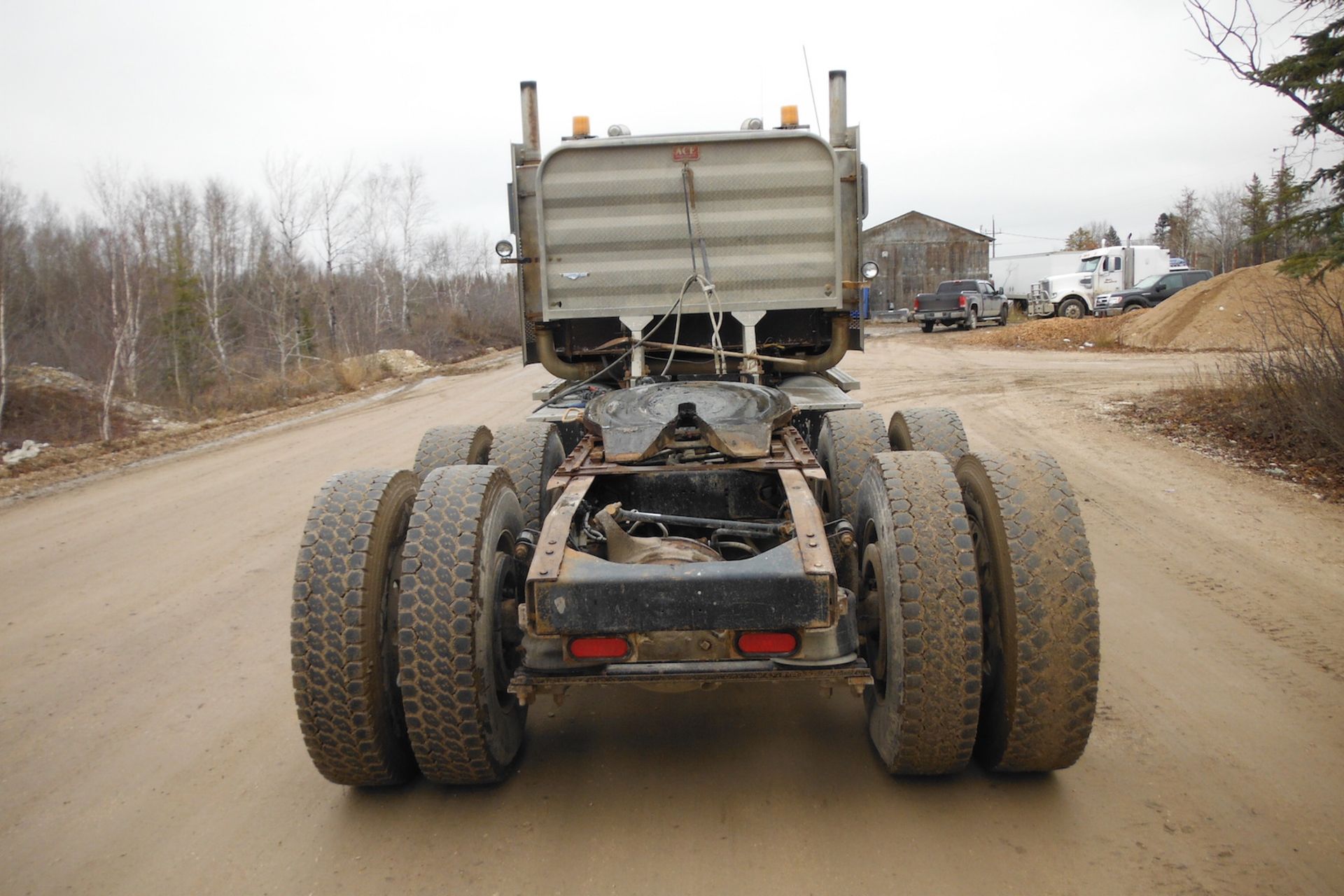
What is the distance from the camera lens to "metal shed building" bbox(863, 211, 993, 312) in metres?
44.0

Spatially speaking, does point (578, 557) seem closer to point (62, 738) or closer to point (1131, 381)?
point (62, 738)

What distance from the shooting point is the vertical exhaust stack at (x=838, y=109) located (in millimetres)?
6223

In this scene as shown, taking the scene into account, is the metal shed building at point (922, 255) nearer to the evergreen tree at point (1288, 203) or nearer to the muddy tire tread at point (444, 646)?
the evergreen tree at point (1288, 203)

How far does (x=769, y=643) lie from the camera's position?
3.12 meters

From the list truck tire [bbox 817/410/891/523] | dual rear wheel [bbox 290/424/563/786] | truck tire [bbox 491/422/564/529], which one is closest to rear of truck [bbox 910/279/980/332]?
truck tire [bbox 817/410/891/523]

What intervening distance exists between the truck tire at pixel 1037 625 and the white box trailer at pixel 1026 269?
3714 cm

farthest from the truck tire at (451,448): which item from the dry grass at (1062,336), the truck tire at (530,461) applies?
the dry grass at (1062,336)

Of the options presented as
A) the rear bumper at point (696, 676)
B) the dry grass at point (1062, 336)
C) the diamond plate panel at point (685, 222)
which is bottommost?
the rear bumper at point (696, 676)

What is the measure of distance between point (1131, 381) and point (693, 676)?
1517cm

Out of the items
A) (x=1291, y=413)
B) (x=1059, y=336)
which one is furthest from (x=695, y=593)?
(x=1059, y=336)

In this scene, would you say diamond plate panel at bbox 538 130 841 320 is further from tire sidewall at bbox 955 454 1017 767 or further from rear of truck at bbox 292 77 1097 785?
tire sidewall at bbox 955 454 1017 767

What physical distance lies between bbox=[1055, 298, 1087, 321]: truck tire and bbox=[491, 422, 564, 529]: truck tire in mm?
34008

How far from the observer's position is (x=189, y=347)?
34.4 m

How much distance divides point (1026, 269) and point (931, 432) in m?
39.6
